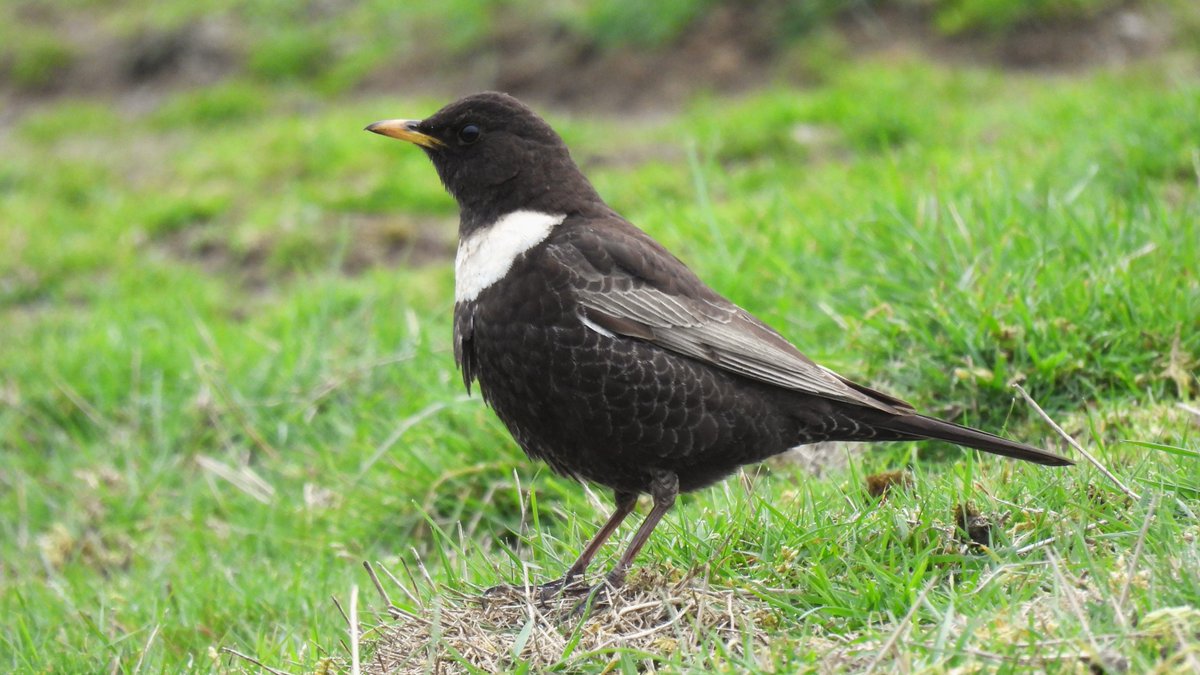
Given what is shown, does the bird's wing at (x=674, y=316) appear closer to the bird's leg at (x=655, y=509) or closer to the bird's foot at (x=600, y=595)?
the bird's leg at (x=655, y=509)

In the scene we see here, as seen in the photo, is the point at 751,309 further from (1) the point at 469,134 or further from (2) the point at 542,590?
(2) the point at 542,590

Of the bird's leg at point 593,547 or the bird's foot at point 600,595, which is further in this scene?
the bird's leg at point 593,547

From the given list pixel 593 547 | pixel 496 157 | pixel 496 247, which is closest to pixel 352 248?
pixel 496 157

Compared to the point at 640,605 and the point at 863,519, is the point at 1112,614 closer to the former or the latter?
the point at 863,519

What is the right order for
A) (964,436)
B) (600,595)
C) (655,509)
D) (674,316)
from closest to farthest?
(600,595)
(964,436)
(655,509)
(674,316)

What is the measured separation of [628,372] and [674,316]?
0.32m

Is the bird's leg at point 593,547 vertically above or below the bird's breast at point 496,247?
below

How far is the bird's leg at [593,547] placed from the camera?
3511 mm

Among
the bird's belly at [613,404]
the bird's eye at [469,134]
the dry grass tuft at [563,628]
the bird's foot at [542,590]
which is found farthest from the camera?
the bird's eye at [469,134]

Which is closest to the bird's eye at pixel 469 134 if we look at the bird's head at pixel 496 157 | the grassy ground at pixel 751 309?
the bird's head at pixel 496 157

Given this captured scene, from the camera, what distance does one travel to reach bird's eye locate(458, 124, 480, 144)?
4320 millimetres

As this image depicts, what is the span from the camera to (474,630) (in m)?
3.32

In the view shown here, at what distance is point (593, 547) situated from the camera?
3.76 meters

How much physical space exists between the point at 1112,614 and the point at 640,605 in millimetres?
1091
